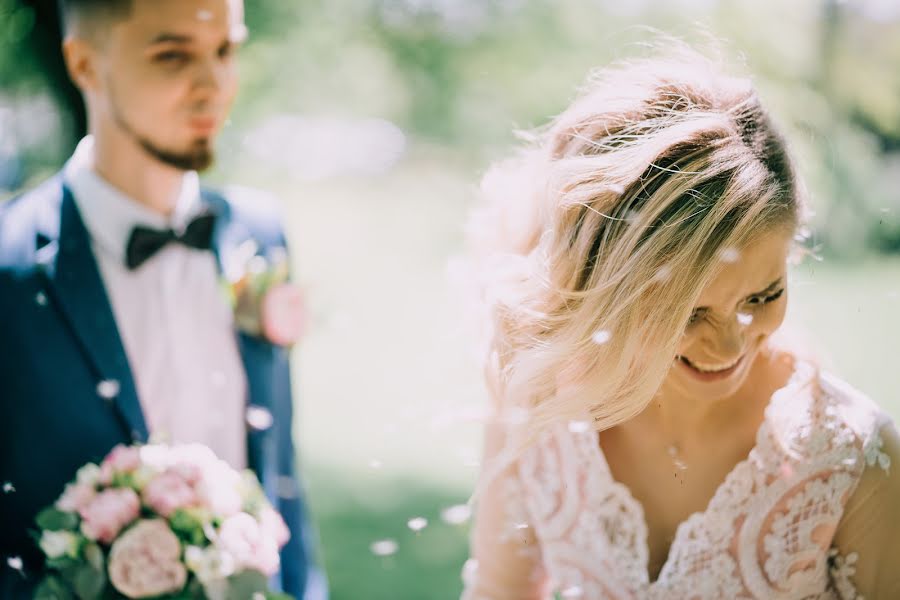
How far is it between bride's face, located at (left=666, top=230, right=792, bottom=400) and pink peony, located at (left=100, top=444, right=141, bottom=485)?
0.93 m

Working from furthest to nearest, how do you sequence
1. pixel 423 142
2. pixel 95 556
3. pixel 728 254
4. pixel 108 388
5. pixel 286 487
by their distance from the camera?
1. pixel 423 142
2. pixel 286 487
3. pixel 108 388
4. pixel 95 556
5. pixel 728 254

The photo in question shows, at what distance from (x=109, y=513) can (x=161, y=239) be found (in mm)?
589

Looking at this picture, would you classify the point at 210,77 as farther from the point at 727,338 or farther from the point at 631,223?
the point at 727,338

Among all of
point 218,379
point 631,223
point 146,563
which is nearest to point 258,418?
point 218,379

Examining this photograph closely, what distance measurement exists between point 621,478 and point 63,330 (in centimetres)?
105

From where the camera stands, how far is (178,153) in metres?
1.70

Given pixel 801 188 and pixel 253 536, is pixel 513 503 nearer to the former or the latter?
pixel 253 536

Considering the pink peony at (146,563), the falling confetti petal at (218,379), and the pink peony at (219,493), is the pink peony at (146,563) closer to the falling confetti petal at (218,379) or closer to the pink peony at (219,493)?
the pink peony at (219,493)

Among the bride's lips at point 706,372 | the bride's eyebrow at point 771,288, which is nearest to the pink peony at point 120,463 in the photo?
the bride's lips at point 706,372

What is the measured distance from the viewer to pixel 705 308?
124 cm

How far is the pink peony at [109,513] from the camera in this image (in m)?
1.44

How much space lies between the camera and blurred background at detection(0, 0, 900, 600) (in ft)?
11.7

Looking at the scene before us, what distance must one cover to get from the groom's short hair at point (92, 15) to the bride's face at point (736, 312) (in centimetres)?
114

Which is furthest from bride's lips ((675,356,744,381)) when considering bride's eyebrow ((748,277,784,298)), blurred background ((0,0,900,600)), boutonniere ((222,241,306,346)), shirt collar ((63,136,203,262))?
blurred background ((0,0,900,600))
